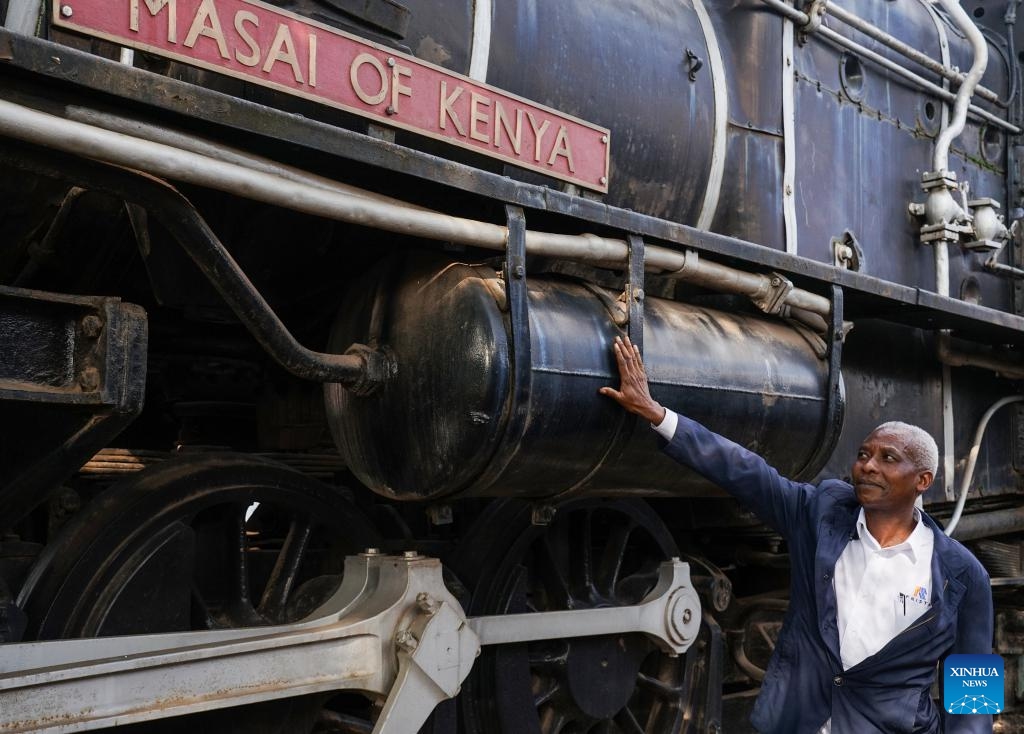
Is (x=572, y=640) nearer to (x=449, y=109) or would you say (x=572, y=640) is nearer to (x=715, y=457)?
(x=715, y=457)

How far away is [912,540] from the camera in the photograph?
8.48 feet

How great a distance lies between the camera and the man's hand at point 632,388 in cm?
258

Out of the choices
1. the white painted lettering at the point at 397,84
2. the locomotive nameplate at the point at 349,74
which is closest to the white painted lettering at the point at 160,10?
the locomotive nameplate at the point at 349,74

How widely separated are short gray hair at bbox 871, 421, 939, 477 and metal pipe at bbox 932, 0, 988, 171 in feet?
6.52

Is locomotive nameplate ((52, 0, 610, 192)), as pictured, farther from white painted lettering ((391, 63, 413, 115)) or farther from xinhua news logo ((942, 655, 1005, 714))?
xinhua news logo ((942, 655, 1005, 714))

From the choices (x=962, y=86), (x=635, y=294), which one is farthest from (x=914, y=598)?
Result: (x=962, y=86)

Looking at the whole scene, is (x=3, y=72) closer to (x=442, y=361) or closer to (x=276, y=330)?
(x=276, y=330)

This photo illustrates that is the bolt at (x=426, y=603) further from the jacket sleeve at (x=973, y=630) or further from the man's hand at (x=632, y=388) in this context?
the jacket sleeve at (x=973, y=630)

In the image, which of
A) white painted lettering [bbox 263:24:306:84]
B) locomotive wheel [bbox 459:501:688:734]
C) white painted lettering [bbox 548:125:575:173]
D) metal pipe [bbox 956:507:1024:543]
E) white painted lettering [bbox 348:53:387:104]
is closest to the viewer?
white painted lettering [bbox 263:24:306:84]

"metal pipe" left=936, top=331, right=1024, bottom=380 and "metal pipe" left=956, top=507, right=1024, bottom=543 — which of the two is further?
"metal pipe" left=956, top=507, right=1024, bottom=543

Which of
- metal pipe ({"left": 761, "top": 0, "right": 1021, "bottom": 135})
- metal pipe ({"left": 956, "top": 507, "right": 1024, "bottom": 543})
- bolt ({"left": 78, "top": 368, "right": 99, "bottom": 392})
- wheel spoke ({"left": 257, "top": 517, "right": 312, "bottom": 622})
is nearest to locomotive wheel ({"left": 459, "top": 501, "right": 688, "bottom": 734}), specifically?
wheel spoke ({"left": 257, "top": 517, "right": 312, "bottom": 622})

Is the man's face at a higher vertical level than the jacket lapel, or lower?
higher

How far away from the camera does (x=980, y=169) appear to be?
16.5 feet

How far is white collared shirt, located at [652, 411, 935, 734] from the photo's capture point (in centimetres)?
249
